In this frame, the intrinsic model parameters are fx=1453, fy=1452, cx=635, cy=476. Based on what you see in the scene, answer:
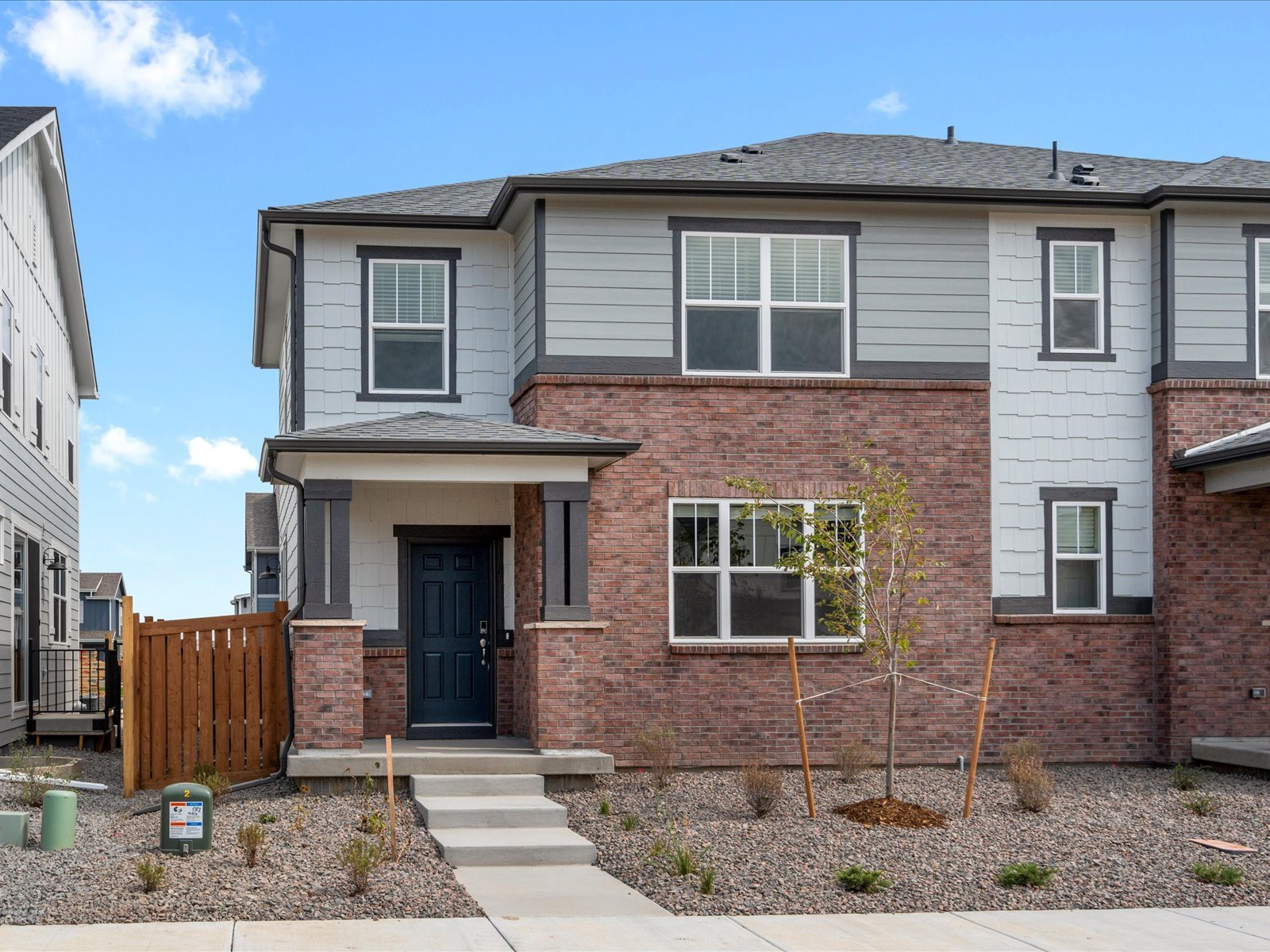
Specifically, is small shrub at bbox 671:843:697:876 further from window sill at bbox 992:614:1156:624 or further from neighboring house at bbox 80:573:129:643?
neighboring house at bbox 80:573:129:643

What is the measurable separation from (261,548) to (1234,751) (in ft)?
104

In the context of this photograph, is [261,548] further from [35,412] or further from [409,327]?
[409,327]

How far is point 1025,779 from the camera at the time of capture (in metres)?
13.0

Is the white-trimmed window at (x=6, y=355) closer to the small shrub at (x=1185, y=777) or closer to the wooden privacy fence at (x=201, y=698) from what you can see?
the wooden privacy fence at (x=201, y=698)

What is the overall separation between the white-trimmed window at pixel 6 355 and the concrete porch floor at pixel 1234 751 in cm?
1474

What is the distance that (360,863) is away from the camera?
30.7ft

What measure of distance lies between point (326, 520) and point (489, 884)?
20.2 feet

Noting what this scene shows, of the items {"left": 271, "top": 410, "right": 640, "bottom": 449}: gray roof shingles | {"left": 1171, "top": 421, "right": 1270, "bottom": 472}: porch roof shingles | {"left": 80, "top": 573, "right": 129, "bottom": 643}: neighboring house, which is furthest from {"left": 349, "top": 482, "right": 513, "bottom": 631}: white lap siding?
{"left": 80, "top": 573, "right": 129, "bottom": 643}: neighboring house

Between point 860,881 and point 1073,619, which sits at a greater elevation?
point 1073,619

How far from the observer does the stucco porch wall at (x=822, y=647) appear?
15383 mm

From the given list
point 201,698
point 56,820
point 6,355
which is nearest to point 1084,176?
point 201,698

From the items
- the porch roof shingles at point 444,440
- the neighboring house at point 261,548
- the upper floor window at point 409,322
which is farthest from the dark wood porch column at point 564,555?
the neighboring house at point 261,548

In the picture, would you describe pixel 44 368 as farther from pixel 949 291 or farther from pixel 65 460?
pixel 949 291

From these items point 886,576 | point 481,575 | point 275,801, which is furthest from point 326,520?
point 886,576
